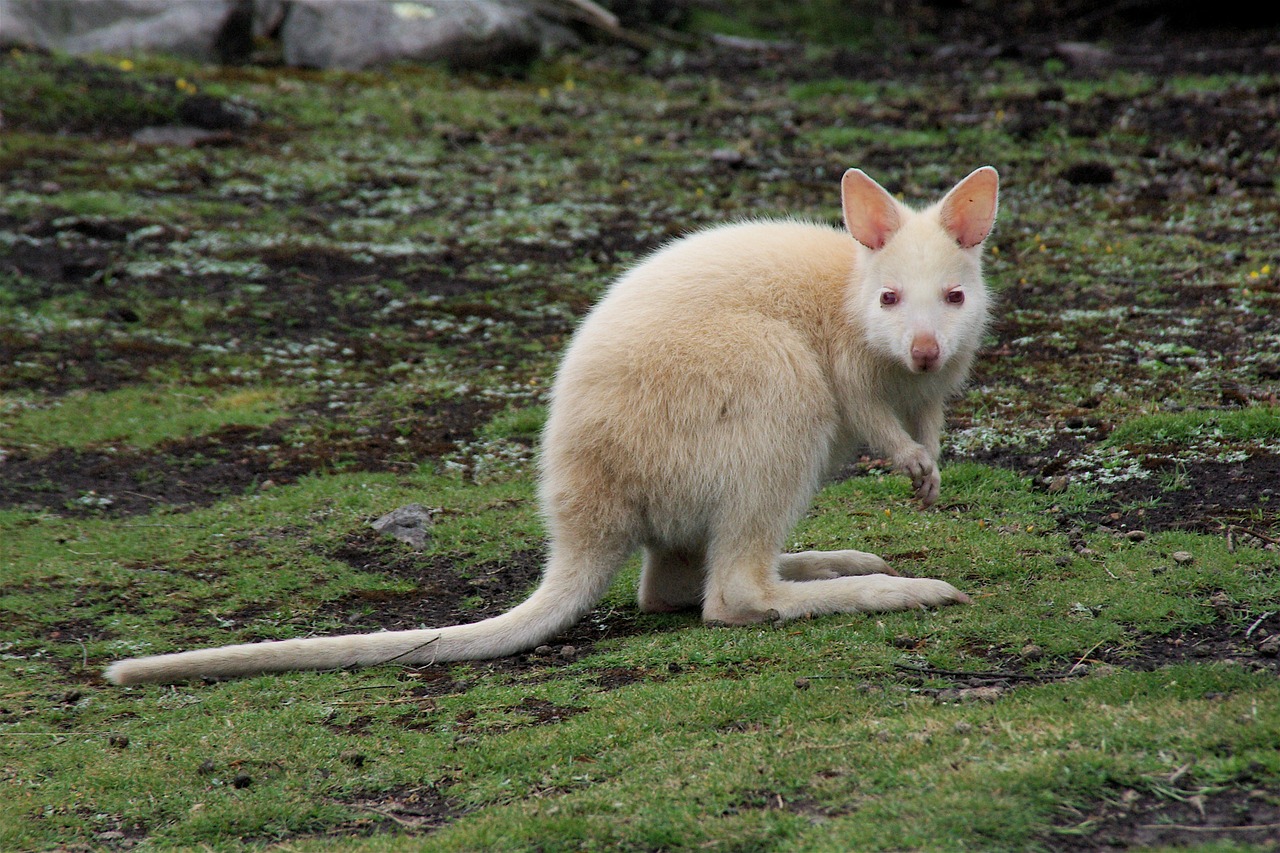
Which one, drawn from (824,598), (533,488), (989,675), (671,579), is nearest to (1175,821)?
(989,675)

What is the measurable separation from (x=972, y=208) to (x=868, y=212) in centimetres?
42

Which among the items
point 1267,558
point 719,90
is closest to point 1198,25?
point 719,90

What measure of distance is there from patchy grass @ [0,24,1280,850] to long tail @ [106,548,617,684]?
3.6 inches

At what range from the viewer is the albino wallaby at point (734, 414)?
16.4ft

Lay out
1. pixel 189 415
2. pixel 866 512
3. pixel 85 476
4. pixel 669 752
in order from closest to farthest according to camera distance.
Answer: pixel 669 752, pixel 866 512, pixel 85 476, pixel 189 415

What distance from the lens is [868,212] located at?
17.0 feet

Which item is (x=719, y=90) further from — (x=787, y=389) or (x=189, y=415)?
(x=787, y=389)

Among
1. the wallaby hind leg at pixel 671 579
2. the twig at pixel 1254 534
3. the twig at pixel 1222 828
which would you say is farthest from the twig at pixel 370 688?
the twig at pixel 1254 534

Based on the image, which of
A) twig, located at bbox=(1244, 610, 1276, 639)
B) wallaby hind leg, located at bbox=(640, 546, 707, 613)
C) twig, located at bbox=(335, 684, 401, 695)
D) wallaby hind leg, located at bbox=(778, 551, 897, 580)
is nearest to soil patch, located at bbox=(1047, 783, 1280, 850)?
twig, located at bbox=(1244, 610, 1276, 639)

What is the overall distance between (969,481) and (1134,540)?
1.27 metres

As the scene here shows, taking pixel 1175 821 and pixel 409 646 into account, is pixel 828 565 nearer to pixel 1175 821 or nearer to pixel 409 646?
pixel 409 646

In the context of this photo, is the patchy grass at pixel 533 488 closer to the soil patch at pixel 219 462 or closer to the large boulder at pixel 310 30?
the soil patch at pixel 219 462

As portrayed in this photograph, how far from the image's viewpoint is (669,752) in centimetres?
402

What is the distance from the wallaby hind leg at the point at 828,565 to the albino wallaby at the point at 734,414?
131 mm
